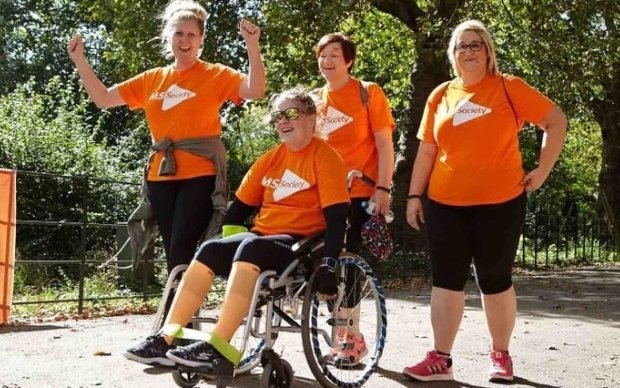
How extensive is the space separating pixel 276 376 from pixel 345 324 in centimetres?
74

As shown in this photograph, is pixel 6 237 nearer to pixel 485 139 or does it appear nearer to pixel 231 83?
pixel 231 83

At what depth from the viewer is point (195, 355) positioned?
411cm

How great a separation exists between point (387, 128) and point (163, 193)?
4.42 ft

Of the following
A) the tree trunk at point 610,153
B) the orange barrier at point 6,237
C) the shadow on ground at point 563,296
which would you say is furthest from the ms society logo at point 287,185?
the tree trunk at point 610,153

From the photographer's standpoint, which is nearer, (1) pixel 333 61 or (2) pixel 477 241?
(2) pixel 477 241

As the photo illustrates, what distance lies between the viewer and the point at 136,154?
70.1 feet

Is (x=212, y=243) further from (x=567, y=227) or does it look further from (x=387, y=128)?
(x=567, y=227)

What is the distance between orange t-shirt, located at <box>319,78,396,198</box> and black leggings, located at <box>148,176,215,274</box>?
0.79 meters

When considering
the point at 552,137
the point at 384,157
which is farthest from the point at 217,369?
the point at 552,137

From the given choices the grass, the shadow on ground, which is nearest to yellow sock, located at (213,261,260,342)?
the grass

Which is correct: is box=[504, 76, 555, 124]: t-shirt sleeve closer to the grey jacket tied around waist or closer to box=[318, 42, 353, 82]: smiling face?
box=[318, 42, 353, 82]: smiling face

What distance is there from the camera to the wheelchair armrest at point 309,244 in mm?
4559

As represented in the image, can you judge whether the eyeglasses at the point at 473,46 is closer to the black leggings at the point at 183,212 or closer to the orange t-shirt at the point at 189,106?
the orange t-shirt at the point at 189,106

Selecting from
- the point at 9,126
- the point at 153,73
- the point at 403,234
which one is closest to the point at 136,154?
the point at 9,126
